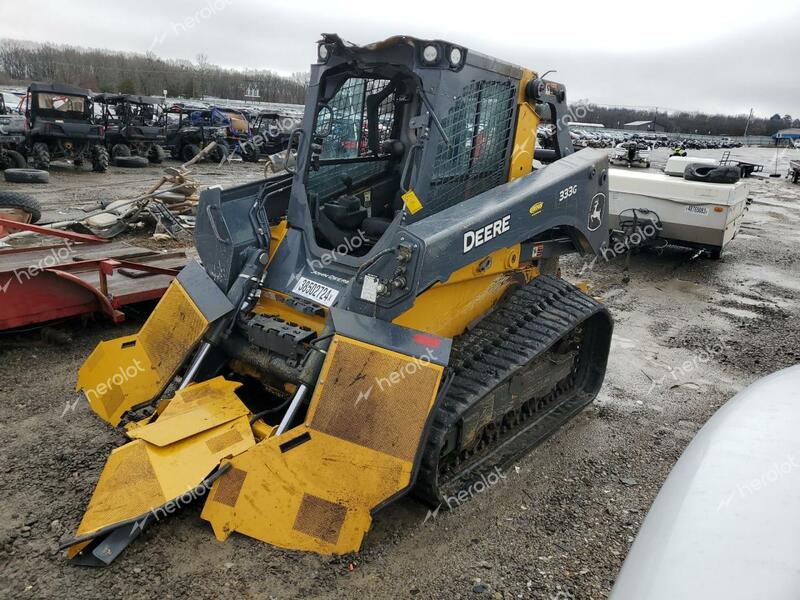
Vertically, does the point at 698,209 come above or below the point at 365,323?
above

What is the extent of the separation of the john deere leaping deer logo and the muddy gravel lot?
1390 mm

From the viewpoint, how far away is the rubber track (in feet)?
10.4

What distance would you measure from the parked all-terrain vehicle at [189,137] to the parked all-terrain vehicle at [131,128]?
0.44 metres

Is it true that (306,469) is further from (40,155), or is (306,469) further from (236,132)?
(236,132)

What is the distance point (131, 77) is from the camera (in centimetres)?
4825

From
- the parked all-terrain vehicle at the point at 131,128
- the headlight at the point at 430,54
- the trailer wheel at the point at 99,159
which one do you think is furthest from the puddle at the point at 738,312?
the parked all-terrain vehicle at the point at 131,128

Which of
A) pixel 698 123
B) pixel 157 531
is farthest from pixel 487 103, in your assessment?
pixel 698 123

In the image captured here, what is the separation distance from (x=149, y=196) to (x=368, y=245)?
6559mm

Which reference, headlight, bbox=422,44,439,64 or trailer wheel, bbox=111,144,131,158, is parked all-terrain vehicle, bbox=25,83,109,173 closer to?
trailer wheel, bbox=111,144,131,158

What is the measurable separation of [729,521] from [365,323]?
2.13m

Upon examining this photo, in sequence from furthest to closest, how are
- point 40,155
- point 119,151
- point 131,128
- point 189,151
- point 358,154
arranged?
point 189,151, point 131,128, point 119,151, point 40,155, point 358,154

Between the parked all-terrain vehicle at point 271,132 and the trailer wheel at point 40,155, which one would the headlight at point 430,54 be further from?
the parked all-terrain vehicle at point 271,132

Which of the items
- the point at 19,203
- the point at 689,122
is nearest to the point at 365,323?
the point at 19,203

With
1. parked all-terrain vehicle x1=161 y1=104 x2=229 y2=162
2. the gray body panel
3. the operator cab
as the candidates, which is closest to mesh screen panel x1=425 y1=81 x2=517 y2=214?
the operator cab
